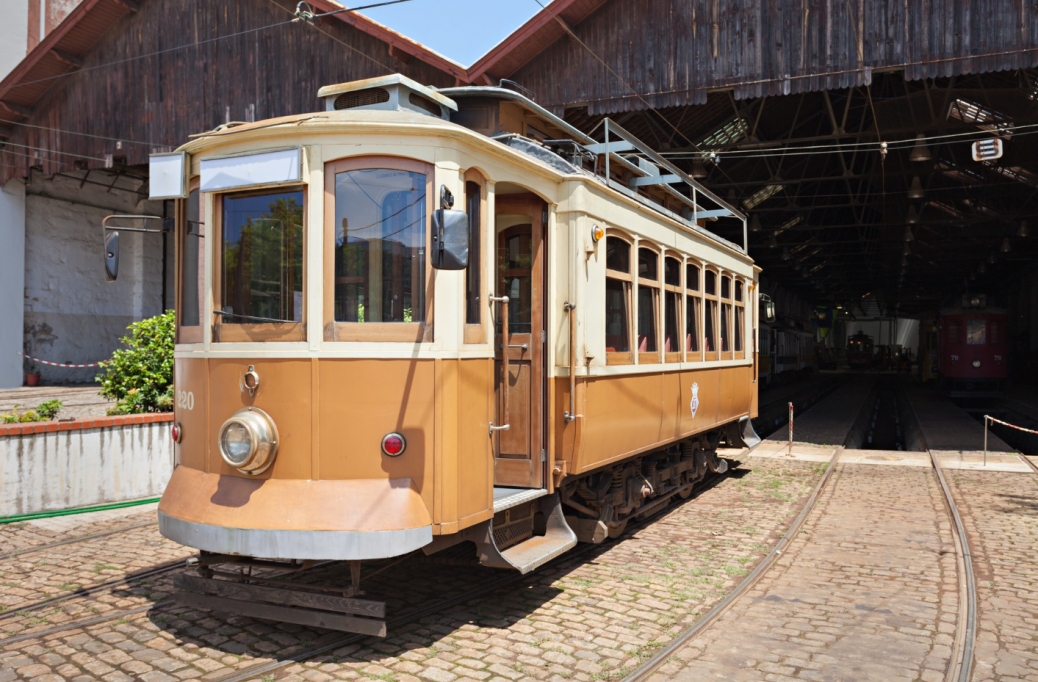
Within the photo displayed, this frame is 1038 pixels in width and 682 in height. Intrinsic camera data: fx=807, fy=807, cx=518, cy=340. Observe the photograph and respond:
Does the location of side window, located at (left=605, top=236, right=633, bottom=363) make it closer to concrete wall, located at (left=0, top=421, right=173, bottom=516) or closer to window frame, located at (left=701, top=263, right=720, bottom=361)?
window frame, located at (left=701, top=263, right=720, bottom=361)

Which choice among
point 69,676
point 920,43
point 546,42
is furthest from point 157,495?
point 920,43

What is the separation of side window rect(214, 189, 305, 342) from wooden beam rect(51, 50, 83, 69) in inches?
695

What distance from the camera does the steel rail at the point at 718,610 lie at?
450 centimetres

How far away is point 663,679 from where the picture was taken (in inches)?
173

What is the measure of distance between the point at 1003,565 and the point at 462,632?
15.9 feet

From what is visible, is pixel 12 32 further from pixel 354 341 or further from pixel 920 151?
pixel 354 341

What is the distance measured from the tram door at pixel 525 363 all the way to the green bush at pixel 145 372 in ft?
19.1

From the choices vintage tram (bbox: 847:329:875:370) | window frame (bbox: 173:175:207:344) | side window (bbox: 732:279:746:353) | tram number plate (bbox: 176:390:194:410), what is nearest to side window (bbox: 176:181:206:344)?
window frame (bbox: 173:175:207:344)

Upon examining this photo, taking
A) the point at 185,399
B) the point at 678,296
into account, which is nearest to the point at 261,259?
the point at 185,399

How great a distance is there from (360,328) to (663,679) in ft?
8.40

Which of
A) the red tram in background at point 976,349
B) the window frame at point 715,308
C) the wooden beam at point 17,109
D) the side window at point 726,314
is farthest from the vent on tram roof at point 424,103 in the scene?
the red tram in background at point 976,349

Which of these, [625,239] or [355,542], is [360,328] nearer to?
[355,542]

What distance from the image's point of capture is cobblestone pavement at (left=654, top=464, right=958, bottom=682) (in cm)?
462

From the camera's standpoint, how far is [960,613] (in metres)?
5.57
